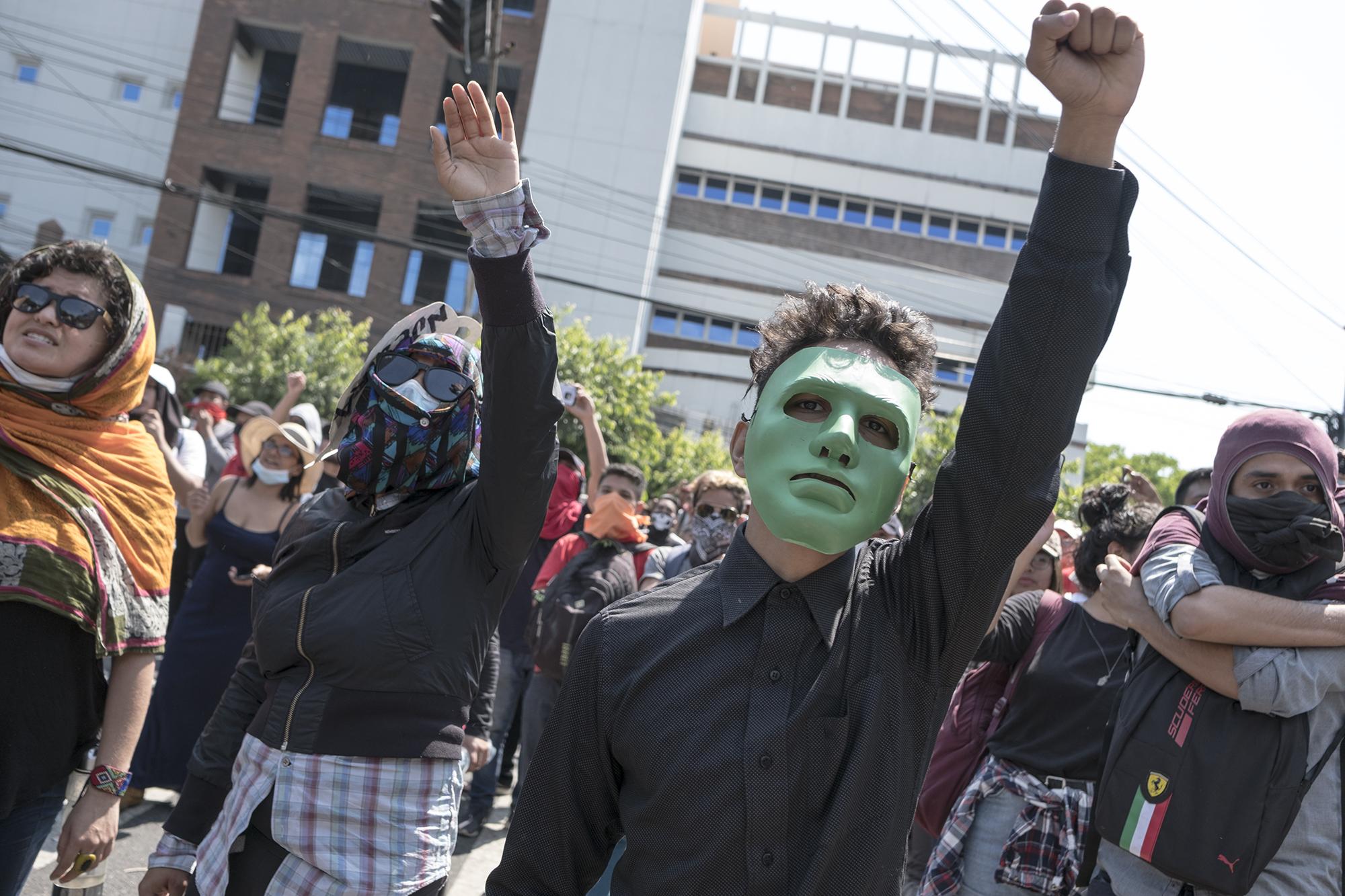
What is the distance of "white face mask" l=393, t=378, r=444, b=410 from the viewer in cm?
280

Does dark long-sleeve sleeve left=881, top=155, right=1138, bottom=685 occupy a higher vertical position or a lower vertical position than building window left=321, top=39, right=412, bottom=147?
lower

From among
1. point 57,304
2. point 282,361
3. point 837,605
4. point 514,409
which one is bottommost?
point 837,605

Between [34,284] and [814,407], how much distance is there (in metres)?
2.18

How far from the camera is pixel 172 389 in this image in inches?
255

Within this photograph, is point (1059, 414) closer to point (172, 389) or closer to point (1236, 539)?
point (1236, 539)

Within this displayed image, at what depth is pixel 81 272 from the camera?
297 cm

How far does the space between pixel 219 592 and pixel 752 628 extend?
4450 millimetres

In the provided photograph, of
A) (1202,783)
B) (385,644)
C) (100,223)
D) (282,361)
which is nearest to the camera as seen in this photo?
(385,644)

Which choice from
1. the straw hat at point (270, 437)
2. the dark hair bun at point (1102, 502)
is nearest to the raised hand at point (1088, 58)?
the dark hair bun at point (1102, 502)

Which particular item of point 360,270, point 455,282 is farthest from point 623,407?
point 360,270

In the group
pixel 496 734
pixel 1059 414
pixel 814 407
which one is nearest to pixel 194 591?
pixel 496 734

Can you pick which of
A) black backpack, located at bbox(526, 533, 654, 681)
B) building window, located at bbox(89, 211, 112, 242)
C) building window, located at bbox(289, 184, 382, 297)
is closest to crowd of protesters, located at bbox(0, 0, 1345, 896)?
black backpack, located at bbox(526, 533, 654, 681)

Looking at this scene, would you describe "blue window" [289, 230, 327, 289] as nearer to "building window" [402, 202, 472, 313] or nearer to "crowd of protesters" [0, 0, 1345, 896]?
"building window" [402, 202, 472, 313]

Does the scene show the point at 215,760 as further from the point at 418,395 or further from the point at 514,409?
the point at 514,409
